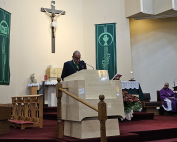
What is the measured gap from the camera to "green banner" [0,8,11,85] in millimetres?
7757

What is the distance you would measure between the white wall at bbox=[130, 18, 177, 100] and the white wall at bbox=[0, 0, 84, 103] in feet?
8.94

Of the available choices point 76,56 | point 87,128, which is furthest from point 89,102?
point 76,56

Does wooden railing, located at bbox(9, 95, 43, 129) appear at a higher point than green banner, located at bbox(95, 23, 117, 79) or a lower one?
lower

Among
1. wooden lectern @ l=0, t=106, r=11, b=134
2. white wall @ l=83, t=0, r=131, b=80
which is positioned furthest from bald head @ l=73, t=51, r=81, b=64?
white wall @ l=83, t=0, r=131, b=80

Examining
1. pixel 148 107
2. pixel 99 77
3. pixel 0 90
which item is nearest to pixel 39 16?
pixel 0 90

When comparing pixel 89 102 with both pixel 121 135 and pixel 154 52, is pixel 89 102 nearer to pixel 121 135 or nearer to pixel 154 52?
pixel 121 135

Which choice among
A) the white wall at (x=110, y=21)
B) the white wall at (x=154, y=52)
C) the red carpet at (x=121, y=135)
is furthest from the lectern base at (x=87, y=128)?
the white wall at (x=154, y=52)

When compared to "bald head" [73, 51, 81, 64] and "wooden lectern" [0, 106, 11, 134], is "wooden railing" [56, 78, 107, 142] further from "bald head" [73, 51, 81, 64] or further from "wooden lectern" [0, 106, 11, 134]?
"wooden lectern" [0, 106, 11, 134]

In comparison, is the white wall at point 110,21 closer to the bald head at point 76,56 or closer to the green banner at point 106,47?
the green banner at point 106,47

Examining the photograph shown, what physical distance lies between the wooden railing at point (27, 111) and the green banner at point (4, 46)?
212 cm

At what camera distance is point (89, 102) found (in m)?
3.54

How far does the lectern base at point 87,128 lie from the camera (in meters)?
3.50

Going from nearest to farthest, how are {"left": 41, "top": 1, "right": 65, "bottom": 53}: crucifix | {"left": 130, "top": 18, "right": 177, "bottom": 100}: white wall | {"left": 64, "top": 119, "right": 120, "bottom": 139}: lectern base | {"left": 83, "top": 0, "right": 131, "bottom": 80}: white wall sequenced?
{"left": 64, "top": 119, "right": 120, "bottom": 139}: lectern base
{"left": 41, "top": 1, "right": 65, "bottom": 53}: crucifix
{"left": 83, "top": 0, "right": 131, "bottom": 80}: white wall
{"left": 130, "top": 18, "right": 177, "bottom": 100}: white wall

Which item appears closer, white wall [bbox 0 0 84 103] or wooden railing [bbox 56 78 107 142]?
wooden railing [bbox 56 78 107 142]
